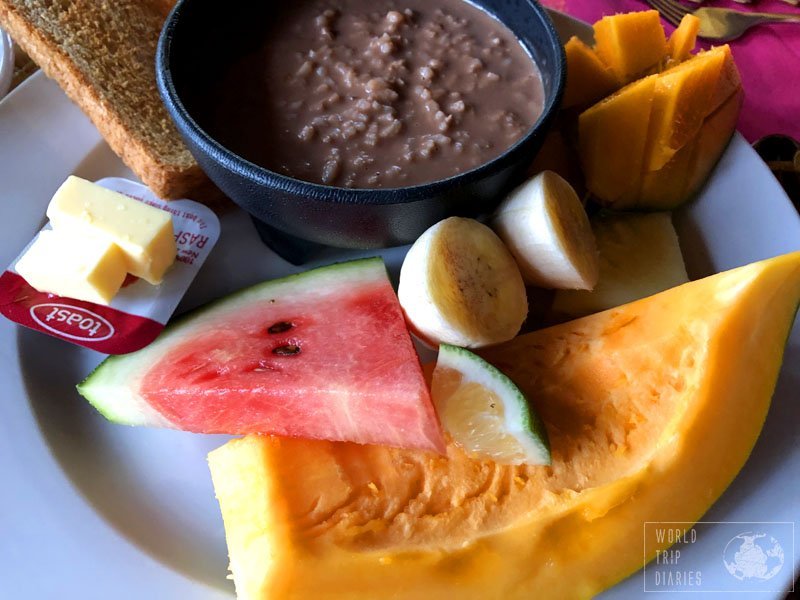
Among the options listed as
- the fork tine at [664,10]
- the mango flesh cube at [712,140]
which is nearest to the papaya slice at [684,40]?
the mango flesh cube at [712,140]

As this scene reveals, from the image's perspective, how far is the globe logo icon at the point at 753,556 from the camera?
43.0 inches

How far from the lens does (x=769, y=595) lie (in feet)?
3.49

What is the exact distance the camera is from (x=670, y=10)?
207 cm

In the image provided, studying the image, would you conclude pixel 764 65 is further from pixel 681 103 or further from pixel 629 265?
pixel 629 265

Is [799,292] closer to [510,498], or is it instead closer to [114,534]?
[510,498]

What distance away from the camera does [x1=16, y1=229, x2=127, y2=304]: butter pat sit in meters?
1.28

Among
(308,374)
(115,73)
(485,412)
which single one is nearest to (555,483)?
(485,412)

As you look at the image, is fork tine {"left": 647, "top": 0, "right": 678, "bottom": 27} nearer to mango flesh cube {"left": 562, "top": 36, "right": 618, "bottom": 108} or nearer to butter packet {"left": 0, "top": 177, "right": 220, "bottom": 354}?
mango flesh cube {"left": 562, "top": 36, "right": 618, "bottom": 108}

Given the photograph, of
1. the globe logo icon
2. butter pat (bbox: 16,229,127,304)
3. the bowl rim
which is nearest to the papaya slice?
the bowl rim

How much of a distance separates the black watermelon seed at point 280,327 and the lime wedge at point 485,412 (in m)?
0.31

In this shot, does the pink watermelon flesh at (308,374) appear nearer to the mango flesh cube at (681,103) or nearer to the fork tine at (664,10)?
the mango flesh cube at (681,103)

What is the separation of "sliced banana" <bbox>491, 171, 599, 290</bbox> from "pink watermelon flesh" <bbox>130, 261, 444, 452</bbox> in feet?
0.90

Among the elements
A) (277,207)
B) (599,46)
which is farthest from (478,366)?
(599,46)

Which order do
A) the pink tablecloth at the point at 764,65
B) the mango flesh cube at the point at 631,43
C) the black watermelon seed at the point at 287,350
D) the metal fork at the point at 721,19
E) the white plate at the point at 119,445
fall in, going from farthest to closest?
the metal fork at the point at 721,19, the pink tablecloth at the point at 764,65, the mango flesh cube at the point at 631,43, the black watermelon seed at the point at 287,350, the white plate at the point at 119,445
